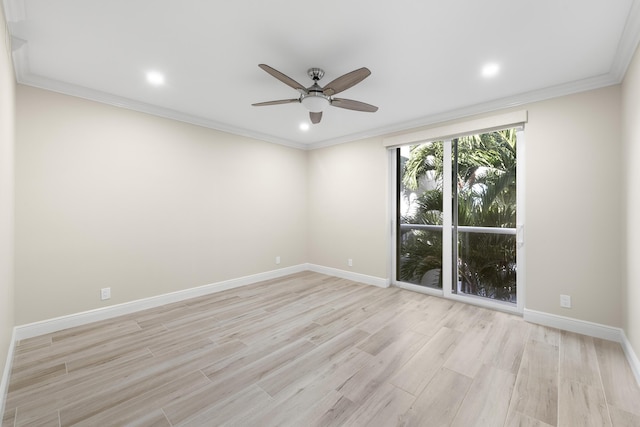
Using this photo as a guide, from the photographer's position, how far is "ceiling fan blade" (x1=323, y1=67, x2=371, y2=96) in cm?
206

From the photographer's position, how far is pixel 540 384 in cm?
193

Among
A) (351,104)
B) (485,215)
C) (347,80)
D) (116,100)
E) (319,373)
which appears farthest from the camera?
(485,215)

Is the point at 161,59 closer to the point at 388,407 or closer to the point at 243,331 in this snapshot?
the point at 243,331

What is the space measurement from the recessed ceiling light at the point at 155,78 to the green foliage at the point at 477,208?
134 inches

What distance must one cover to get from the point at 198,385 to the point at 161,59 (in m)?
2.65

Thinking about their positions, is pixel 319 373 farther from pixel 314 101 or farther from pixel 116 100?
pixel 116 100

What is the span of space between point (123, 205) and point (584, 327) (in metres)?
5.10

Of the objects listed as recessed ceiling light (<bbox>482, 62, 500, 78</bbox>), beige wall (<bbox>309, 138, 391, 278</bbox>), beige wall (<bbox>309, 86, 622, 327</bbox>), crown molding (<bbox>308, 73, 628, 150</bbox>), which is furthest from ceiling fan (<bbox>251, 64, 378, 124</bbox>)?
beige wall (<bbox>309, 86, 622, 327</bbox>)

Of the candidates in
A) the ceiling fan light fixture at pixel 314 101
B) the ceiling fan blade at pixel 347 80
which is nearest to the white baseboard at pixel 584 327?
the ceiling fan blade at pixel 347 80

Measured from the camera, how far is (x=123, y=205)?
317cm

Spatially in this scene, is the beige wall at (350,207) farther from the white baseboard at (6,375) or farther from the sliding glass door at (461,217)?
the white baseboard at (6,375)

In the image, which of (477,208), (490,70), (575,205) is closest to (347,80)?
(490,70)

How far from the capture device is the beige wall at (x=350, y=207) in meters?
4.36

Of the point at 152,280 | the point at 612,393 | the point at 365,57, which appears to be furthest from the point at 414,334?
the point at 152,280
